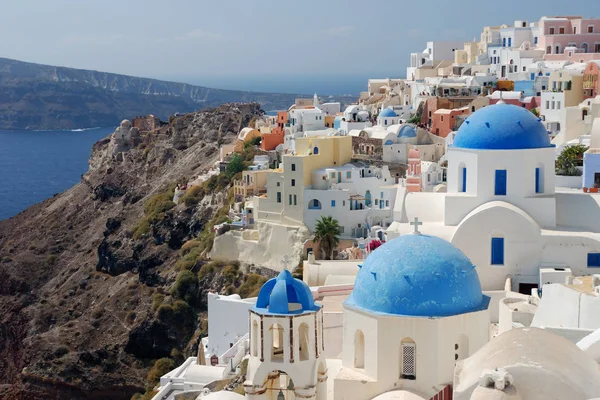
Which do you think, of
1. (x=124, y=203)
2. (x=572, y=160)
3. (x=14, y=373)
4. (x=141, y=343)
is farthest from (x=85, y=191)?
(x=572, y=160)

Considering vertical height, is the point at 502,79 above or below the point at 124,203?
above

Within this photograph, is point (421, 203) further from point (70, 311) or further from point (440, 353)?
point (70, 311)

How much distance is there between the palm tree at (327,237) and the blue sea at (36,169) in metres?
68.9

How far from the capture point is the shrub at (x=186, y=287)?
48625 mm

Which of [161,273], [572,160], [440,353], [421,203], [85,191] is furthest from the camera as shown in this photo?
[85,191]

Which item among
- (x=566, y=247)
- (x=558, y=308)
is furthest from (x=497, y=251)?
(x=558, y=308)

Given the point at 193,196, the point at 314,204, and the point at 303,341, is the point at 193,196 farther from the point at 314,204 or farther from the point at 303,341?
the point at 303,341

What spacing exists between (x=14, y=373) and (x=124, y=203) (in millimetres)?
20936

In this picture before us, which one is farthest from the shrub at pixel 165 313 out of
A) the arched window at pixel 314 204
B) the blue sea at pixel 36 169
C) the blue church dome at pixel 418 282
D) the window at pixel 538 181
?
the blue sea at pixel 36 169

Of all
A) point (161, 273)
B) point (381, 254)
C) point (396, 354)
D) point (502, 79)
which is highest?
point (502, 79)

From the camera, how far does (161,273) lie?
182 feet

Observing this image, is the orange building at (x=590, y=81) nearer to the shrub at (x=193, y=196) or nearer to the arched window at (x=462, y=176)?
the shrub at (x=193, y=196)

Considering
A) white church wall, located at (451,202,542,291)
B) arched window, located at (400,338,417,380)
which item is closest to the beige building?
white church wall, located at (451,202,542,291)

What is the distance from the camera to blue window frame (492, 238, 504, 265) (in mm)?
23703
